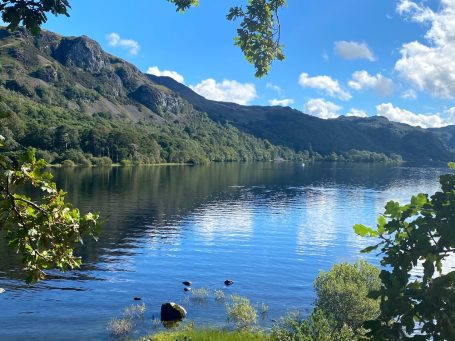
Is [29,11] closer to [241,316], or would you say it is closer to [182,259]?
[241,316]

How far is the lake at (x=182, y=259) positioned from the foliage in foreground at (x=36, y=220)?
A: 0.96 m

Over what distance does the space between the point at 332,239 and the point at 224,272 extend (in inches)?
1496

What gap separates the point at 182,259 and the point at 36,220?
6748 cm

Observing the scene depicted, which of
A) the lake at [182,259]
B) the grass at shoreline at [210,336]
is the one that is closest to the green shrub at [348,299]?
the grass at shoreline at [210,336]

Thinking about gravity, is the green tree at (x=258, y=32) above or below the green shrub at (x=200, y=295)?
above

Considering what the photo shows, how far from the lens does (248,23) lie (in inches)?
584

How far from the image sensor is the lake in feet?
155

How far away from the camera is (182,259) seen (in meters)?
75.4

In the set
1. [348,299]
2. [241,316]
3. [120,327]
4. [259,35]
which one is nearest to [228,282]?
[241,316]

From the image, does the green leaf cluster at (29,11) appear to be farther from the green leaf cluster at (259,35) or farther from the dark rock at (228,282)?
the dark rock at (228,282)

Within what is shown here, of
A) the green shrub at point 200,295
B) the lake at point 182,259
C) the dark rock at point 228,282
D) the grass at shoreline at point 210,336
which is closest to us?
the grass at shoreline at point 210,336

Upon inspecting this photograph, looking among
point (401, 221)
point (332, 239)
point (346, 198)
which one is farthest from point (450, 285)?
point (346, 198)

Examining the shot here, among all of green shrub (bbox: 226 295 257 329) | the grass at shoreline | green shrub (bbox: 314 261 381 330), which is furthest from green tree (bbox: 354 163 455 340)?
green shrub (bbox: 226 295 257 329)

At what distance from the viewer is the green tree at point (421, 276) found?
746cm
